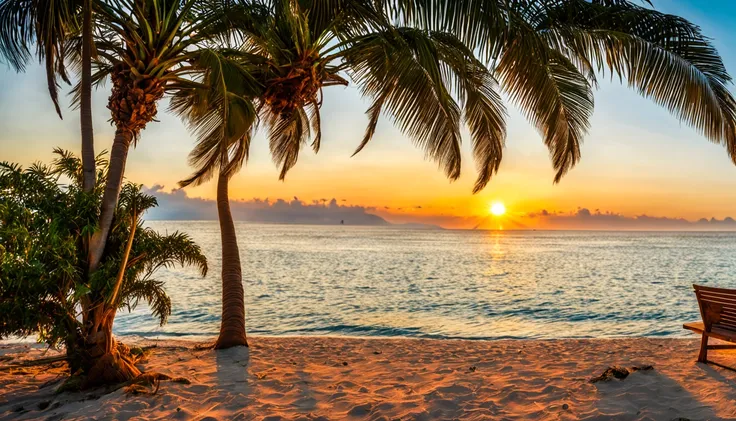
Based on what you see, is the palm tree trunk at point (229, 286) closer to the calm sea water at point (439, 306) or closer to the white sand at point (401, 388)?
the white sand at point (401, 388)

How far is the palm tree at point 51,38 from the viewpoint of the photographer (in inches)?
211

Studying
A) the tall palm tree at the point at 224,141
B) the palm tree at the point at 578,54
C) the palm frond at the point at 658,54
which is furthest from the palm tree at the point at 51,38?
the palm frond at the point at 658,54

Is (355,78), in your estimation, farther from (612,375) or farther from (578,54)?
(612,375)

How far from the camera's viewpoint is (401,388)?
5.30m

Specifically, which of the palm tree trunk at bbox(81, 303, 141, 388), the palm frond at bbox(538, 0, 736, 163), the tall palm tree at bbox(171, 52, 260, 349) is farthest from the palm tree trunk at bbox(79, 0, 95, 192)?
the palm frond at bbox(538, 0, 736, 163)

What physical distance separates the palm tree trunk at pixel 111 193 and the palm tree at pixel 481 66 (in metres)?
1.15

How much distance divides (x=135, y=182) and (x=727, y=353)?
837 cm

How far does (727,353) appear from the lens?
637cm

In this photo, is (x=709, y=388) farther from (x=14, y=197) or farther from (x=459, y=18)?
(x=14, y=197)

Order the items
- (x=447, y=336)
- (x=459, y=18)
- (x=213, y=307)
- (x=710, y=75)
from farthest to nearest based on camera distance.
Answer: (x=213, y=307) → (x=447, y=336) → (x=710, y=75) → (x=459, y=18)

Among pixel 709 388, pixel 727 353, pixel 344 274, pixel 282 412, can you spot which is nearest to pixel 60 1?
pixel 282 412

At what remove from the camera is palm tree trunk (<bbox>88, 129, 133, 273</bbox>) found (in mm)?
5500

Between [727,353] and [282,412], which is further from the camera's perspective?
[727,353]

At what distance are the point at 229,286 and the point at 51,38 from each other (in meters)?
4.55
